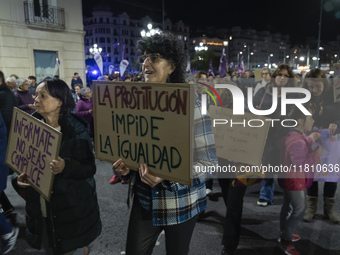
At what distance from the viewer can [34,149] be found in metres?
2.30

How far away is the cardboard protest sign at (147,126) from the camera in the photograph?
5.42 feet

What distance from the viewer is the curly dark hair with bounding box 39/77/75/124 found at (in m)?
2.56

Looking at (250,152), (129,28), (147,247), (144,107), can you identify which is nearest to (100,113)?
(144,107)

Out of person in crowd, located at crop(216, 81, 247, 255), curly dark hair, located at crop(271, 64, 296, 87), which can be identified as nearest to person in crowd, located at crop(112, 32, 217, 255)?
person in crowd, located at crop(216, 81, 247, 255)

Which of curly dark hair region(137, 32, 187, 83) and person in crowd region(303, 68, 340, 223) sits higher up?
curly dark hair region(137, 32, 187, 83)

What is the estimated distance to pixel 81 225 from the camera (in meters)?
2.54

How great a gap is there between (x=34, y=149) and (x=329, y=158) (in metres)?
3.62

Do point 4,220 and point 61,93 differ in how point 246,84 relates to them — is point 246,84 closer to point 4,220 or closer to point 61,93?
point 61,93

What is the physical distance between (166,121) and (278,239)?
2.76m

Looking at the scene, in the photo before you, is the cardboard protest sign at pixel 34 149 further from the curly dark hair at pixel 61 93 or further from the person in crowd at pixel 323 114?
the person in crowd at pixel 323 114

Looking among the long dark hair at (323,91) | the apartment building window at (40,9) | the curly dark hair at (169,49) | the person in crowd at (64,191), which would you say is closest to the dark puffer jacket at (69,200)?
the person in crowd at (64,191)

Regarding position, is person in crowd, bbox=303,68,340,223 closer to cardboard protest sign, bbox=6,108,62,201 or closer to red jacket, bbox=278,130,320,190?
red jacket, bbox=278,130,320,190

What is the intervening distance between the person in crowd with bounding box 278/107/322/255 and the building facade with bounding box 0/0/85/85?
524 inches

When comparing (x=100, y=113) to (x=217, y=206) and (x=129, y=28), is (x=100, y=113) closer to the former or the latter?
(x=217, y=206)
